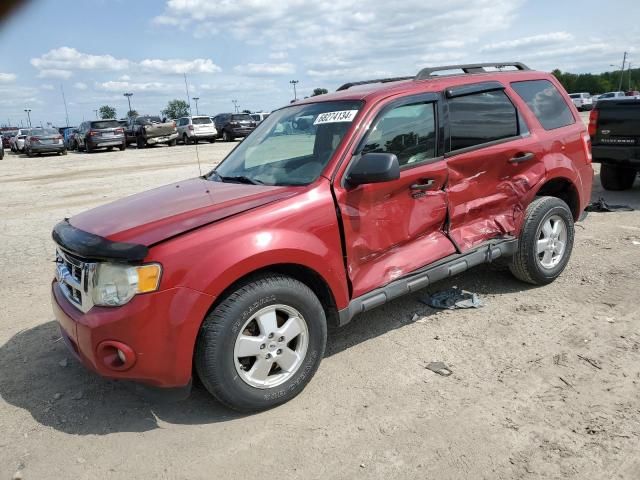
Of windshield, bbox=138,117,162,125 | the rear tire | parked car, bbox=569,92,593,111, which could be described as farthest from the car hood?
parked car, bbox=569,92,593,111

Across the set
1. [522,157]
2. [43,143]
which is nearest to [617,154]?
[522,157]

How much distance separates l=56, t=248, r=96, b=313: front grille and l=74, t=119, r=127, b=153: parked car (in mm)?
25852

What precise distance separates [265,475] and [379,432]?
65 centimetres

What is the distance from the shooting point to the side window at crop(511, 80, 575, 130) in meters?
4.61

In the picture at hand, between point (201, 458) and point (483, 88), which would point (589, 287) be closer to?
point (483, 88)

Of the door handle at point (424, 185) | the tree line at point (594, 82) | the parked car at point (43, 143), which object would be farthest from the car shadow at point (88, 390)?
the tree line at point (594, 82)

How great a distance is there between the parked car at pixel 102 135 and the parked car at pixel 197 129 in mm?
3781

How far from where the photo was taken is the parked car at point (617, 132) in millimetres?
7875

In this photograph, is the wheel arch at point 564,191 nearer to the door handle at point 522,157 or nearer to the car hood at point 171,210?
the door handle at point 522,157

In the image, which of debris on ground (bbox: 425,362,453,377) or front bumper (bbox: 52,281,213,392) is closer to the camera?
front bumper (bbox: 52,281,213,392)

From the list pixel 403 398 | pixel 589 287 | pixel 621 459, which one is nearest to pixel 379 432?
pixel 403 398

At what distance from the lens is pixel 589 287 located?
4.66 meters

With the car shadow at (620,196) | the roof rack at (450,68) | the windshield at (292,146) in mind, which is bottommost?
the car shadow at (620,196)

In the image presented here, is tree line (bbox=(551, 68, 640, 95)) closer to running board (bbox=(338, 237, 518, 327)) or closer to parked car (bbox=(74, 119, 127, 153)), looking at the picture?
parked car (bbox=(74, 119, 127, 153))
